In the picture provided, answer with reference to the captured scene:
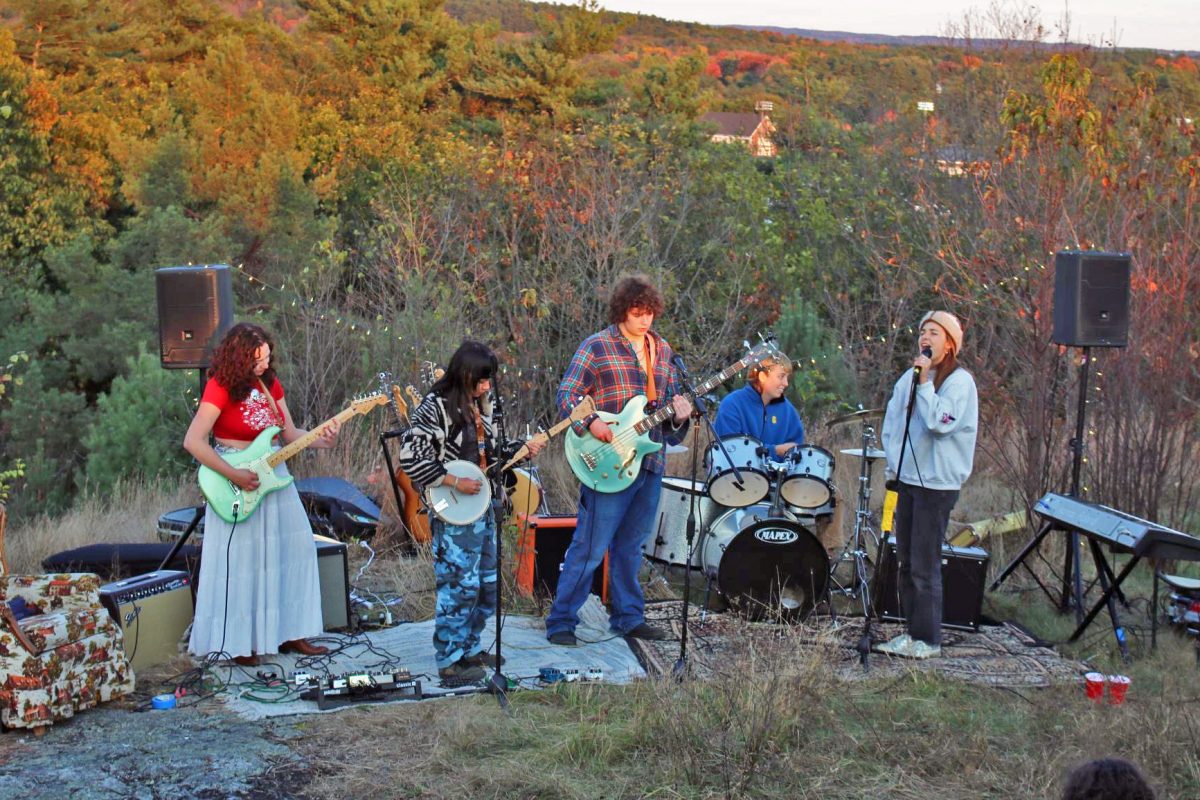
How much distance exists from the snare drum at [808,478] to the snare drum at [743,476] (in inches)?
6.1

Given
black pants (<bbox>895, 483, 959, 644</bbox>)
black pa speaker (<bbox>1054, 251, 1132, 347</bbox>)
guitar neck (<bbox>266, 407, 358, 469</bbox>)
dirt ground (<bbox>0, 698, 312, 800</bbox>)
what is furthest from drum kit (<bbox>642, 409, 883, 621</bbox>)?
dirt ground (<bbox>0, 698, 312, 800</bbox>)

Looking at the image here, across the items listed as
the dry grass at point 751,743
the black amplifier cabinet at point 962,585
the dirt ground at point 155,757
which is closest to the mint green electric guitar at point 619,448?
the dry grass at point 751,743

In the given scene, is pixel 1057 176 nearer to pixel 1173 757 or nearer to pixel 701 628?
pixel 701 628

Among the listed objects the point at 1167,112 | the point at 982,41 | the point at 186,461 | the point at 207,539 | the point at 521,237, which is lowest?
the point at 186,461

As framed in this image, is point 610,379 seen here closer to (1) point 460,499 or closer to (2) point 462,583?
(1) point 460,499

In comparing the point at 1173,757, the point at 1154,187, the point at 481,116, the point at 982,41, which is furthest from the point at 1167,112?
the point at 481,116

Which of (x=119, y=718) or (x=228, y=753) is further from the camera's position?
(x=119, y=718)

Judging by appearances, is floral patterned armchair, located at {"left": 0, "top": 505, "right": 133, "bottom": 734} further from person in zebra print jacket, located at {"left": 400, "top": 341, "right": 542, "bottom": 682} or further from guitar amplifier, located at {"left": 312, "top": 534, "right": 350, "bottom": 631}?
person in zebra print jacket, located at {"left": 400, "top": 341, "right": 542, "bottom": 682}

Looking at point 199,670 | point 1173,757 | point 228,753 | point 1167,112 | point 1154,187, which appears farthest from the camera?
point 1167,112

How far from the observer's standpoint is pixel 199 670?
6.07m

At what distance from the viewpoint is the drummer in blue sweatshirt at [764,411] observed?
806cm

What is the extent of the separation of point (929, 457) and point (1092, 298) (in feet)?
6.06

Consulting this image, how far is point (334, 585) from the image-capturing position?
6.93 metres

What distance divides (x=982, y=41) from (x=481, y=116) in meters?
11.8
